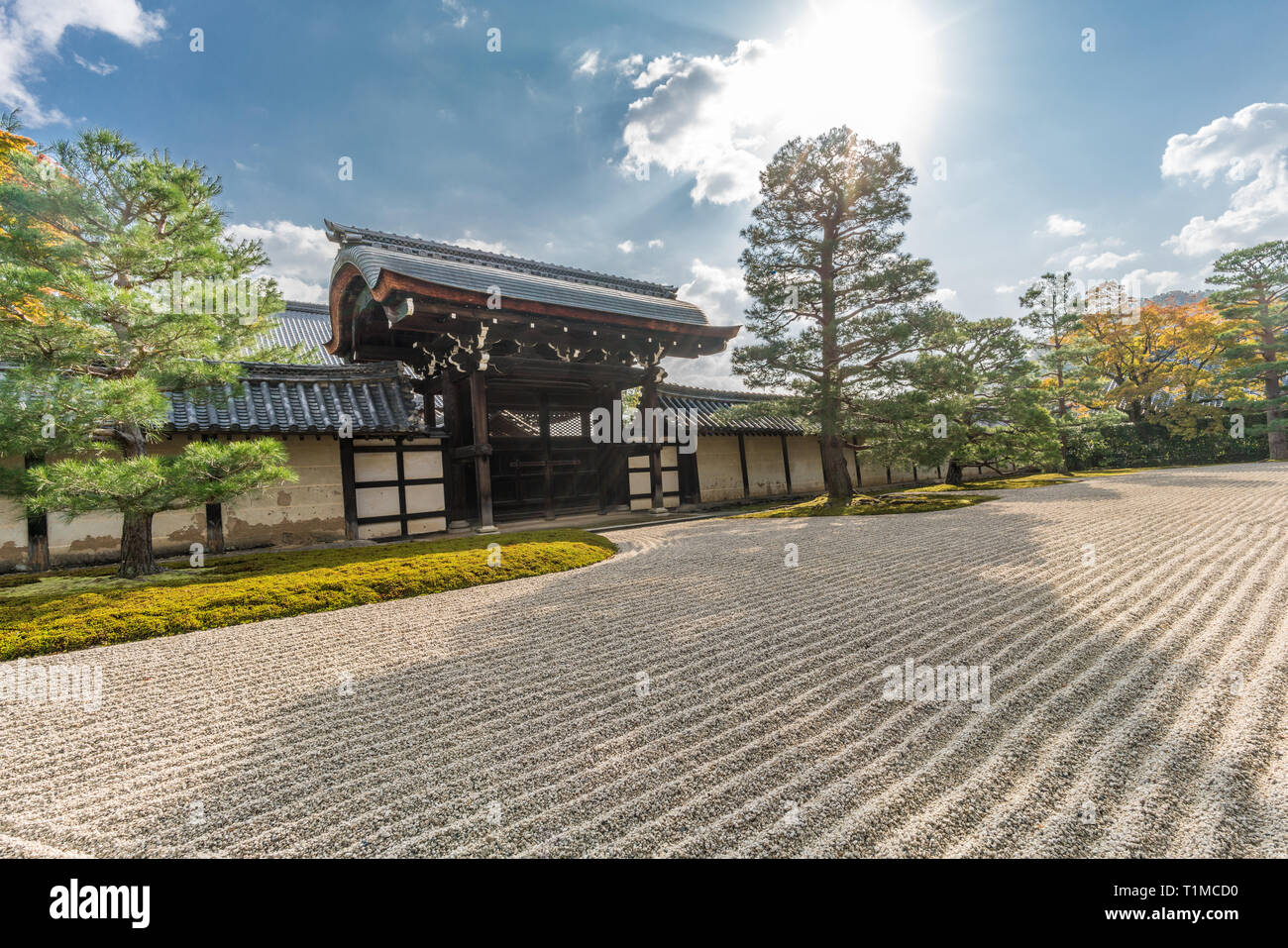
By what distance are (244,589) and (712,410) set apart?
13225mm

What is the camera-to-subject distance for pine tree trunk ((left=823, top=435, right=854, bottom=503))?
1244 centimetres

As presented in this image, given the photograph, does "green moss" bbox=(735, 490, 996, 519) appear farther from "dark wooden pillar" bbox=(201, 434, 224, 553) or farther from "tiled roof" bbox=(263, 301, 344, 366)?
"tiled roof" bbox=(263, 301, 344, 366)

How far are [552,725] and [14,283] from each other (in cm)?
658

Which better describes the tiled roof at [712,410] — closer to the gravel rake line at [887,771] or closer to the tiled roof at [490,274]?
the tiled roof at [490,274]

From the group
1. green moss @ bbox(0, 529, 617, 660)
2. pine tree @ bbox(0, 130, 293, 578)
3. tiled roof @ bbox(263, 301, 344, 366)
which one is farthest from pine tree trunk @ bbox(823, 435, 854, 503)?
tiled roof @ bbox(263, 301, 344, 366)

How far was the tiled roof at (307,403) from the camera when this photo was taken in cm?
843

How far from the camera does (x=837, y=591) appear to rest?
487 cm

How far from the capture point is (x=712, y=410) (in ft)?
54.4

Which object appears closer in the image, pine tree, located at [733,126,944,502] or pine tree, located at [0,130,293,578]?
pine tree, located at [0,130,293,578]

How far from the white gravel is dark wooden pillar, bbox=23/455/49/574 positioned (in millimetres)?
5687

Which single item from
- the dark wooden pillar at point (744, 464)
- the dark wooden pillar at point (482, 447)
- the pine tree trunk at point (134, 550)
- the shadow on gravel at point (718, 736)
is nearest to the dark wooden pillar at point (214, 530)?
the pine tree trunk at point (134, 550)

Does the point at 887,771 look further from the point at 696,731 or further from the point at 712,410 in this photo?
the point at 712,410

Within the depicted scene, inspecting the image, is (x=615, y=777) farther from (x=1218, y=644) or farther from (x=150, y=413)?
(x=150, y=413)
